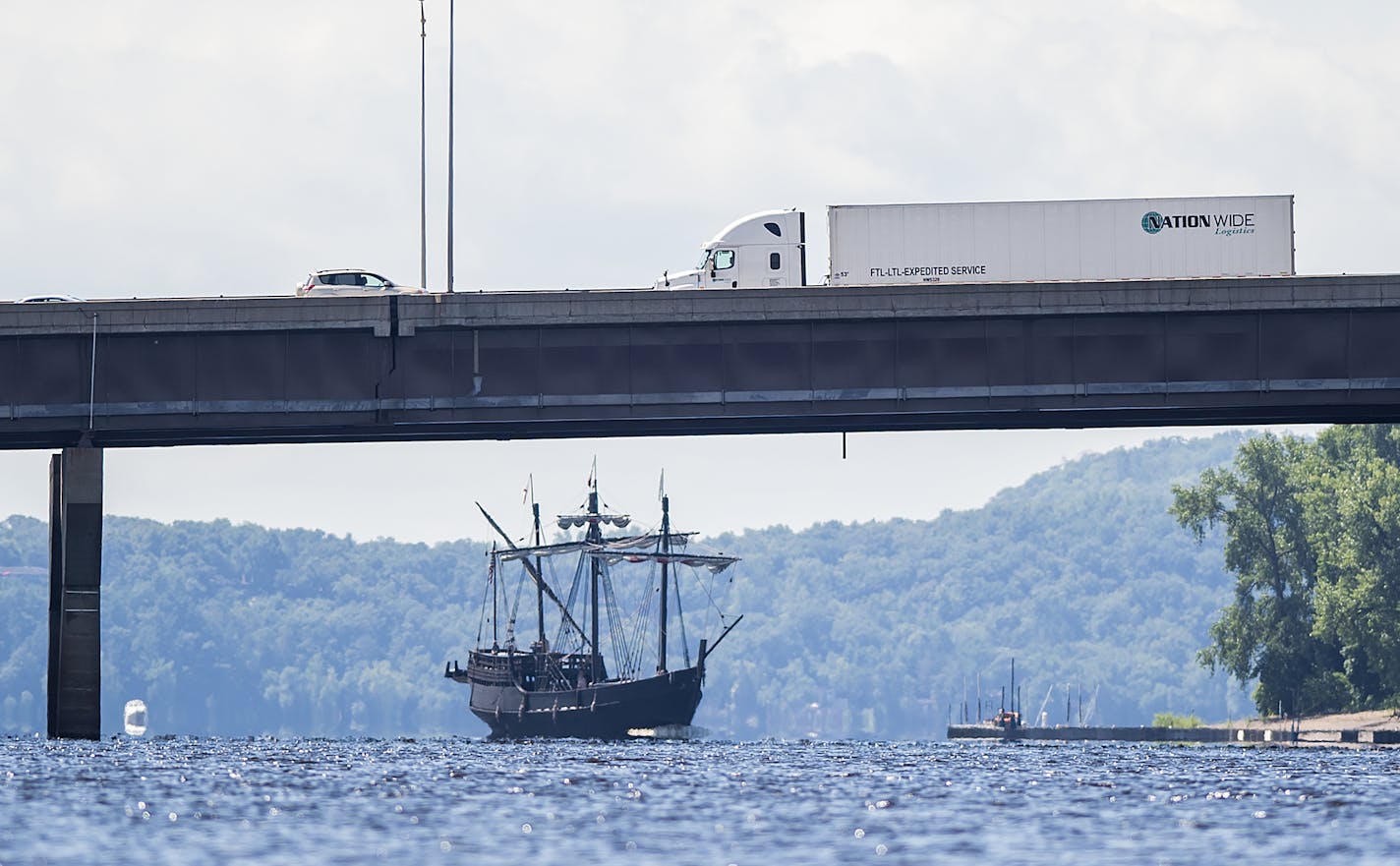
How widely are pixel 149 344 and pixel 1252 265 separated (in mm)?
33294

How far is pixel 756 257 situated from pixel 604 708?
6741 centimetres

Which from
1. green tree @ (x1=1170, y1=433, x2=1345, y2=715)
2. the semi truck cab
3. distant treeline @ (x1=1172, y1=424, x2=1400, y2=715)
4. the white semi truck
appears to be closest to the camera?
the white semi truck

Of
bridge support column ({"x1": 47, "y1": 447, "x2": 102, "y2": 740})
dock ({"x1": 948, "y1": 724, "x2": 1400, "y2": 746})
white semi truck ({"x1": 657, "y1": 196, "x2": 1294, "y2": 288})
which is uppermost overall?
white semi truck ({"x1": 657, "y1": 196, "x2": 1294, "y2": 288})

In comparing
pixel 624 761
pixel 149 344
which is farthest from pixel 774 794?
pixel 149 344

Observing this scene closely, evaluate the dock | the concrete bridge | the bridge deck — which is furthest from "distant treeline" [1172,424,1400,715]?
the bridge deck

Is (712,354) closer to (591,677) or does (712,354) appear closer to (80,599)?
(80,599)

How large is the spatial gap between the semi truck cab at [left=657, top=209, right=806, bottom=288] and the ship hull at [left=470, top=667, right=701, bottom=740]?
65.3m

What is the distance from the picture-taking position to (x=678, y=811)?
40.5 metres

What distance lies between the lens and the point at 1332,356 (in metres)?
65.0

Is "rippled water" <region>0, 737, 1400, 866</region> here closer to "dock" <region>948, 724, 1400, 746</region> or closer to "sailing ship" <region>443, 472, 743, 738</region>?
"dock" <region>948, 724, 1400, 746</region>

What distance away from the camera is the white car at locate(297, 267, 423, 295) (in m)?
72.2

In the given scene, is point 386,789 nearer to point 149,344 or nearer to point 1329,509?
point 149,344

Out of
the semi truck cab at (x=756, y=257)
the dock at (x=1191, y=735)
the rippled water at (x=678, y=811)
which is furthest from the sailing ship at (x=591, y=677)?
the rippled water at (x=678, y=811)

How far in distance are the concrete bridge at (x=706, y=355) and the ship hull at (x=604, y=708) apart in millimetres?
73204
